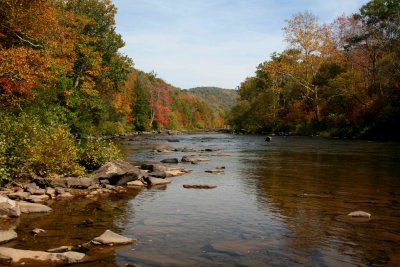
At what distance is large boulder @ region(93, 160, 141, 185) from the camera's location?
1678 centimetres

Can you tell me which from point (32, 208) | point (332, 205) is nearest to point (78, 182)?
point (32, 208)

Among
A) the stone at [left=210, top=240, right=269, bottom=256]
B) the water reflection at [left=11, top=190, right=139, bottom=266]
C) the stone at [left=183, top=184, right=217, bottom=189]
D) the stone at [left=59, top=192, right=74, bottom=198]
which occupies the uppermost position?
the stone at [left=183, top=184, right=217, bottom=189]

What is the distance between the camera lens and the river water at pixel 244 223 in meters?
8.20

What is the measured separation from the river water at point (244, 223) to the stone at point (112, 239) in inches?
9.3

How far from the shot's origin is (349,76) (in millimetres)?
57375

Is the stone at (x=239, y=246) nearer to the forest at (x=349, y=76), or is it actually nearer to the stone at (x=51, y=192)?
the stone at (x=51, y=192)

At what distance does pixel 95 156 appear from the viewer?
62.4 ft

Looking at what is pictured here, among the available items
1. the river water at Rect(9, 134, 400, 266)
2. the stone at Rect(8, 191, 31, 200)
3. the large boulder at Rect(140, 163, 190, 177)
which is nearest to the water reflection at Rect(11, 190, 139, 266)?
the river water at Rect(9, 134, 400, 266)

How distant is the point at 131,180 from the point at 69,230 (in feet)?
25.1

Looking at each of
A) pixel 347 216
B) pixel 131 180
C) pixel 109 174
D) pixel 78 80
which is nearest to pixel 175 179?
pixel 131 180

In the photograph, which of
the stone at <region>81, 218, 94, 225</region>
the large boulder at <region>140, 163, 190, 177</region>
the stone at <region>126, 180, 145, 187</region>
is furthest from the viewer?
the large boulder at <region>140, 163, 190, 177</region>

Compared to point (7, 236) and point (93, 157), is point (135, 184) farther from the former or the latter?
point (7, 236)

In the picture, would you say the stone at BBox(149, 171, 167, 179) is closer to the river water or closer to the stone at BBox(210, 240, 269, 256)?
the river water

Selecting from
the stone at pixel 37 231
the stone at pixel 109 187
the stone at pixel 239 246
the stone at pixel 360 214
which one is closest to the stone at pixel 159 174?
the stone at pixel 109 187
